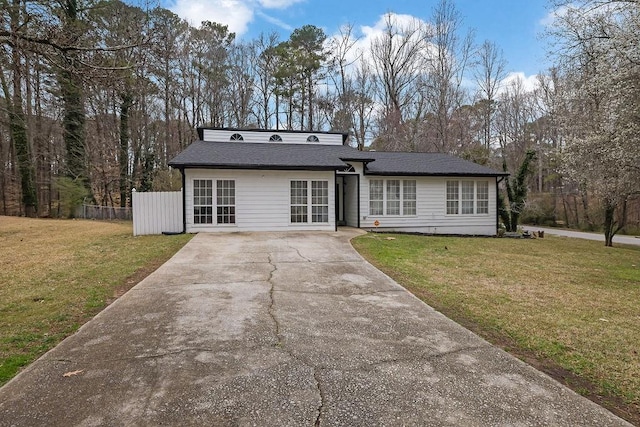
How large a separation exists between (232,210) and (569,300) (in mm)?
10307

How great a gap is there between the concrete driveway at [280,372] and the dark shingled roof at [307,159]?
26.4 feet

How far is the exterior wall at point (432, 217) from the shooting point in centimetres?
1541

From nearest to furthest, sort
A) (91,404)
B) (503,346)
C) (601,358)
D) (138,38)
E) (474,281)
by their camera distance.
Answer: (91,404), (601,358), (503,346), (138,38), (474,281)

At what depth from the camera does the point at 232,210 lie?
43.1 feet

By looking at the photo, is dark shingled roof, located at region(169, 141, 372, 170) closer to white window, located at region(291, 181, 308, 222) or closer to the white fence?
white window, located at region(291, 181, 308, 222)

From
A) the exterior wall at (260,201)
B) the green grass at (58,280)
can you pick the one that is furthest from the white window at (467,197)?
the green grass at (58,280)

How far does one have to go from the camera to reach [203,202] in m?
12.9

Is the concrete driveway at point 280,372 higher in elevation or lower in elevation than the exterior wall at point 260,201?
lower

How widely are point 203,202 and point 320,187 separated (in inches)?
166

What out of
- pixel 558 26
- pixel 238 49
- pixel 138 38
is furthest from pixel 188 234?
pixel 238 49

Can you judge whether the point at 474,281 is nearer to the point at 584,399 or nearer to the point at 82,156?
the point at 584,399

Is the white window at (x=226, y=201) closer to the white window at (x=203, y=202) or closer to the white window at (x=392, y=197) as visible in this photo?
the white window at (x=203, y=202)

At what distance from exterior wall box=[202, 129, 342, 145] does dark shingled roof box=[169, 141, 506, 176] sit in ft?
2.47

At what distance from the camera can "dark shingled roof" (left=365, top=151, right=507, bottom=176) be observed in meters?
15.5
